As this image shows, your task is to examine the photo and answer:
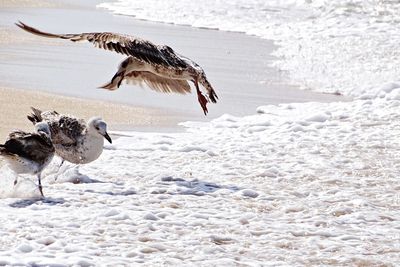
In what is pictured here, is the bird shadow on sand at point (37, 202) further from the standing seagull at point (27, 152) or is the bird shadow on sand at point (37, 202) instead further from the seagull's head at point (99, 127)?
the seagull's head at point (99, 127)

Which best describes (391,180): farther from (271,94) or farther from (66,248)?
(271,94)

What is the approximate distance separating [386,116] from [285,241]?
4652mm

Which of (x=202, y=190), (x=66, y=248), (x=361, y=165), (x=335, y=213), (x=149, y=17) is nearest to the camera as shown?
(x=66, y=248)

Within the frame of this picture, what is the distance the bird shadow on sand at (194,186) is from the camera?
7.49 meters

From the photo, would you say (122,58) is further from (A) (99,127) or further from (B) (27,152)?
(B) (27,152)

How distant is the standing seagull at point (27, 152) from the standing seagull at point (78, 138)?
2.09 ft

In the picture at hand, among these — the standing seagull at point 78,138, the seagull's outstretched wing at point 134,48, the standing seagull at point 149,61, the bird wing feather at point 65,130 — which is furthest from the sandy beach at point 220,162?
the seagull's outstretched wing at point 134,48

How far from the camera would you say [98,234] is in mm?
6188

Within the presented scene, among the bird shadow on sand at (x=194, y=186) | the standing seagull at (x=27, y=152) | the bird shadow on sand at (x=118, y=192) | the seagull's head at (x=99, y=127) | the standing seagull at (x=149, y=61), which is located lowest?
the bird shadow on sand at (x=118, y=192)

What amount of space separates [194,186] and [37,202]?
141 centimetres

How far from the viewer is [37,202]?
6836 millimetres

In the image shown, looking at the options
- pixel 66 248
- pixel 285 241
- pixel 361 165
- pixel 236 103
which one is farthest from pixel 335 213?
pixel 236 103

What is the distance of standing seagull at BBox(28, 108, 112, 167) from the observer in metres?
7.75

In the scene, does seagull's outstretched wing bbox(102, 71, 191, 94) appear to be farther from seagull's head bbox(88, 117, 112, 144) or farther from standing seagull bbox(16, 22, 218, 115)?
seagull's head bbox(88, 117, 112, 144)
